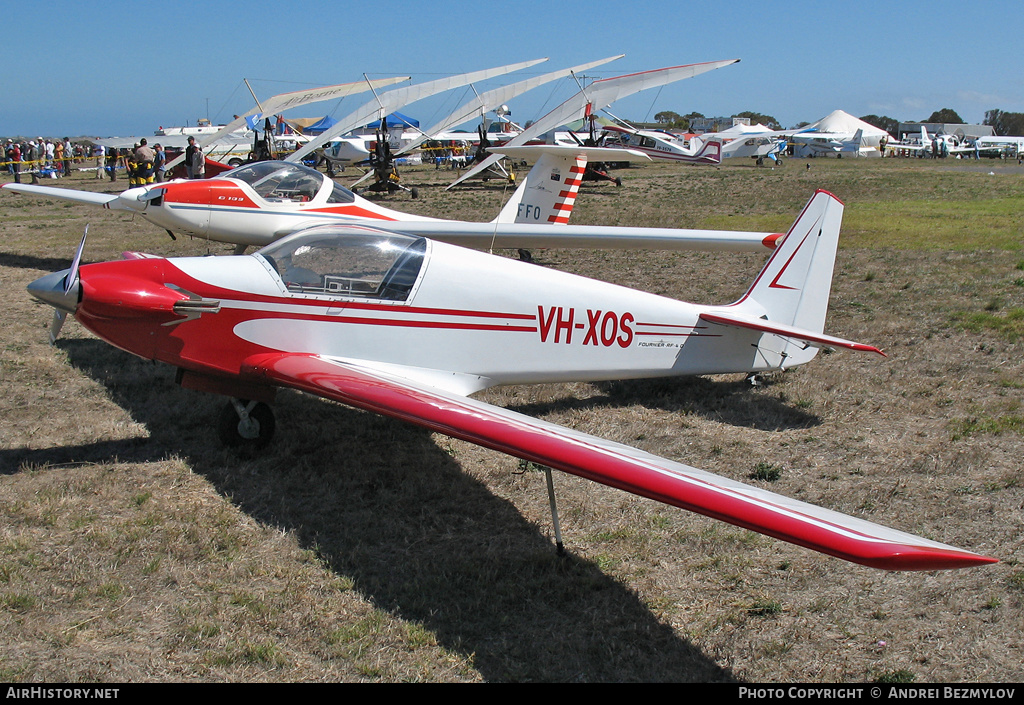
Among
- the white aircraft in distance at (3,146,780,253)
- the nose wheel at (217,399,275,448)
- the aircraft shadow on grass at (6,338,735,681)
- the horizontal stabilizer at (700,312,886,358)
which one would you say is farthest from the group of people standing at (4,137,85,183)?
the horizontal stabilizer at (700,312,886,358)

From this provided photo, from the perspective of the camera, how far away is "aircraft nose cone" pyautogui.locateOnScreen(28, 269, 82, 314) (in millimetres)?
5148

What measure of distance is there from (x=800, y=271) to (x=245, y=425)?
Answer: 4907mm

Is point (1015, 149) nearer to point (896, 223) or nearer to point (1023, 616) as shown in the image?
point (896, 223)

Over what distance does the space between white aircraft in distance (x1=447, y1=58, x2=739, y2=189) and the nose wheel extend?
12.4m

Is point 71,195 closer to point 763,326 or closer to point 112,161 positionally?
point 763,326

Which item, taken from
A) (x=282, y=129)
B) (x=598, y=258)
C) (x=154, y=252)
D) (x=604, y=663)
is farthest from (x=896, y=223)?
(x=282, y=129)

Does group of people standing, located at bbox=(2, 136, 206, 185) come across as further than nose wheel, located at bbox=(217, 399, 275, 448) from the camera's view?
Yes

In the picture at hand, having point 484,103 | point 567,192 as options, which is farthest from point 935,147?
point 567,192

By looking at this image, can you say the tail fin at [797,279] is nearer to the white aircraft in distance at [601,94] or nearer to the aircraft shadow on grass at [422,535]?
the aircraft shadow on grass at [422,535]

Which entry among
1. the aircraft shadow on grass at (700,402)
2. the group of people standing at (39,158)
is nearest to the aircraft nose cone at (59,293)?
the aircraft shadow on grass at (700,402)

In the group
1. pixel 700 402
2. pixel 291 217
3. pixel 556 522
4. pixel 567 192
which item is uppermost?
pixel 567 192

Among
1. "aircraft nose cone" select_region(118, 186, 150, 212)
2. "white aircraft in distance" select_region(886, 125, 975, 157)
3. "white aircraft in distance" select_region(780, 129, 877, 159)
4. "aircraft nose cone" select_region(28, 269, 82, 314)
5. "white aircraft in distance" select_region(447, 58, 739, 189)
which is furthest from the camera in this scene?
→ "white aircraft in distance" select_region(780, 129, 877, 159)

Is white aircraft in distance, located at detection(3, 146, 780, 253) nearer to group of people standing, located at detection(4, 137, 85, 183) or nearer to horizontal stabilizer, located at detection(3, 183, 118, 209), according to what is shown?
horizontal stabilizer, located at detection(3, 183, 118, 209)

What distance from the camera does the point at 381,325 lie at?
5723 millimetres
